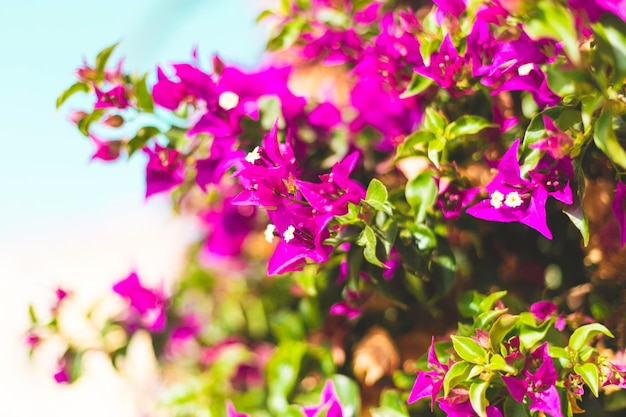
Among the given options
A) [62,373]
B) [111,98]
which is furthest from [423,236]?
[62,373]

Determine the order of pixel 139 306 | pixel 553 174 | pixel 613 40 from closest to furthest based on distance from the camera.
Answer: pixel 613 40 → pixel 553 174 → pixel 139 306

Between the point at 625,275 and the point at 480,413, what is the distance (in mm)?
321

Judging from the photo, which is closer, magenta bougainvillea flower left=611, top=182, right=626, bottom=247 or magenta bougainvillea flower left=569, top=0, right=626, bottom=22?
magenta bougainvillea flower left=569, top=0, right=626, bottom=22

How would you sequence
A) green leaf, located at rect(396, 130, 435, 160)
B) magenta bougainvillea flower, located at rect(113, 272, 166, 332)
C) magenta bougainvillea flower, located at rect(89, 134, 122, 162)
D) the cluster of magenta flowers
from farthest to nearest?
magenta bougainvillea flower, located at rect(113, 272, 166, 332)
magenta bougainvillea flower, located at rect(89, 134, 122, 162)
green leaf, located at rect(396, 130, 435, 160)
the cluster of magenta flowers

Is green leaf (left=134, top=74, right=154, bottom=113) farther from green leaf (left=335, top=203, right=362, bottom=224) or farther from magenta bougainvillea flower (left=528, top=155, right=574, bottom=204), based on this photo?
magenta bougainvillea flower (left=528, top=155, right=574, bottom=204)

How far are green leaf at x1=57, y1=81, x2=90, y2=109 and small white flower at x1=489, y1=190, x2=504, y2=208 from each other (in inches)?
17.2

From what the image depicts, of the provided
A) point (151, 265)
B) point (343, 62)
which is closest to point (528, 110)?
point (343, 62)

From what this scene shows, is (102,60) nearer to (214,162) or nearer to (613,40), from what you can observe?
(214,162)

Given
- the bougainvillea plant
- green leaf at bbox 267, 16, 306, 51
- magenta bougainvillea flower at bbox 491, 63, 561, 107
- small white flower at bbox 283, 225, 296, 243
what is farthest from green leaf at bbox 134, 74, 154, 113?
magenta bougainvillea flower at bbox 491, 63, 561, 107

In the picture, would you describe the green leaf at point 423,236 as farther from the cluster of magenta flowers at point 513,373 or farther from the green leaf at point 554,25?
the green leaf at point 554,25

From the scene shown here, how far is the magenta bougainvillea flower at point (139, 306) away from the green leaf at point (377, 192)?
1.32 feet

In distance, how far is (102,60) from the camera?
2.25 ft

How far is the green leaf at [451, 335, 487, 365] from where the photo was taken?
514mm

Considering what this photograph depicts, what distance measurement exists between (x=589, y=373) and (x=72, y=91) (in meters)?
0.56
